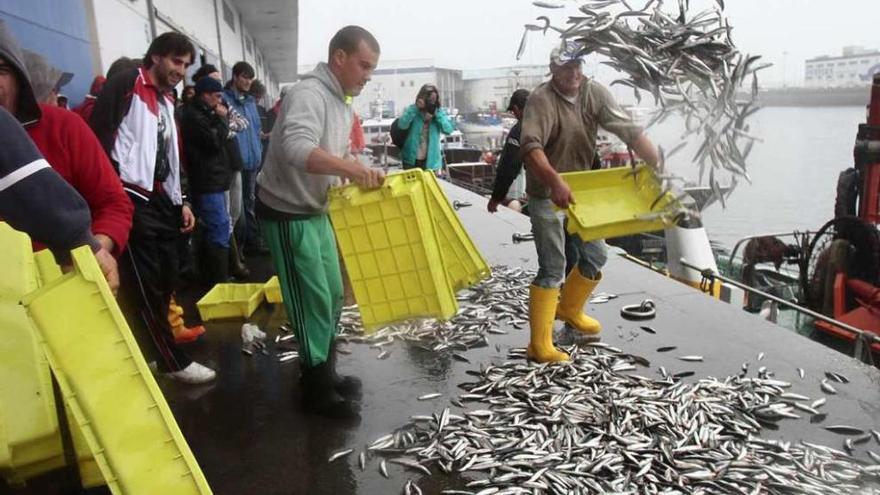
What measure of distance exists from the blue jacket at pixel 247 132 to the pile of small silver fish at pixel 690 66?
563 cm

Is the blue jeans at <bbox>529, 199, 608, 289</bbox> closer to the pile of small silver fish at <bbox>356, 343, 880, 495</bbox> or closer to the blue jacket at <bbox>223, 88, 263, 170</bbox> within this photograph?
the pile of small silver fish at <bbox>356, 343, 880, 495</bbox>

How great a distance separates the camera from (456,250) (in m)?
5.52

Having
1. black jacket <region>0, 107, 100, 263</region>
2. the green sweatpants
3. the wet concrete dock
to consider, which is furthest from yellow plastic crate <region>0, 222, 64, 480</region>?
the green sweatpants

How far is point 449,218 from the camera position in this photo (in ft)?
17.6

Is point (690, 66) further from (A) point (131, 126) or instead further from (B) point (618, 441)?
(A) point (131, 126)

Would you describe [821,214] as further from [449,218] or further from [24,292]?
[24,292]

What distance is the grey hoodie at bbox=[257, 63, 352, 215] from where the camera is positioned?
3.93 m

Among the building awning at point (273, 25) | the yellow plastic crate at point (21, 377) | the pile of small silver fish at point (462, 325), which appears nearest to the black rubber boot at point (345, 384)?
the pile of small silver fish at point (462, 325)

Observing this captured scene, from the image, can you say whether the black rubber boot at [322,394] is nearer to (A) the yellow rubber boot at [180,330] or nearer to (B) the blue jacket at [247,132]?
(A) the yellow rubber boot at [180,330]

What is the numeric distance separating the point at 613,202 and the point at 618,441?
1936 mm

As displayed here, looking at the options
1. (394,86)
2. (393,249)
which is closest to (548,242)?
(393,249)

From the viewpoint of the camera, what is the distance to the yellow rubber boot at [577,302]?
18.5 ft

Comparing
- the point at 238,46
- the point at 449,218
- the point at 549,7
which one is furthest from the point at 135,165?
the point at 238,46

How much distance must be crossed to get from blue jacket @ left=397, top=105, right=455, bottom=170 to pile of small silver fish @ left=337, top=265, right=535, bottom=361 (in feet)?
13.1
